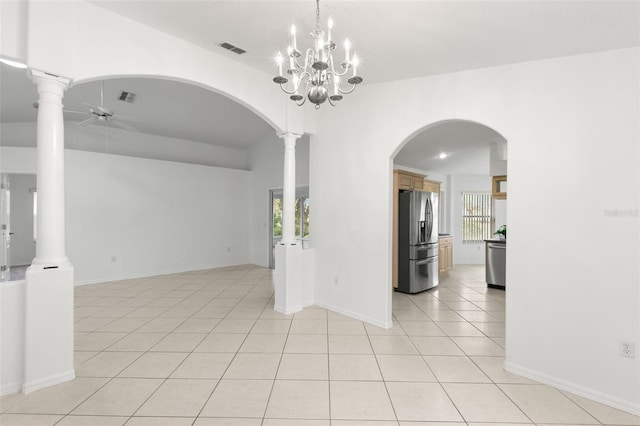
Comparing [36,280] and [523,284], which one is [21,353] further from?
[523,284]

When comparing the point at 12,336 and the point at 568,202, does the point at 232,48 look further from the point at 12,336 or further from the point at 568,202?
the point at 568,202

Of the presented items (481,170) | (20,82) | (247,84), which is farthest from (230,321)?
(481,170)

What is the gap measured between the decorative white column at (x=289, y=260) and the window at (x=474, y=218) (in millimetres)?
6485

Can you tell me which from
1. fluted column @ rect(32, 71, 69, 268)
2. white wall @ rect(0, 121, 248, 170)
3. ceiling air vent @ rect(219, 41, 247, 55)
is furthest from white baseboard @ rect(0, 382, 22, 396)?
white wall @ rect(0, 121, 248, 170)

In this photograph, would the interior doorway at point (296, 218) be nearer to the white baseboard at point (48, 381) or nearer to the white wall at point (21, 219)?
the white baseboard at point (48, 381)

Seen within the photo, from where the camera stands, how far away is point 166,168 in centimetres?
718

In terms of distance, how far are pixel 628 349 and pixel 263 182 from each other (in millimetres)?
7235

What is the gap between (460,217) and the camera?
9.22 meters

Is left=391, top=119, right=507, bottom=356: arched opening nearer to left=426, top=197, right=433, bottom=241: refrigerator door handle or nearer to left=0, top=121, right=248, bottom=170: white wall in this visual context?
left=426, top=197, right=433, bottom=241: refrigerator door handle

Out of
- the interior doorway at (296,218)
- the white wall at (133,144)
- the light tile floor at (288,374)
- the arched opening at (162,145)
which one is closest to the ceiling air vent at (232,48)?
the arched opening at (162,145)

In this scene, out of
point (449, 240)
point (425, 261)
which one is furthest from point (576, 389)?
point (449, 240)

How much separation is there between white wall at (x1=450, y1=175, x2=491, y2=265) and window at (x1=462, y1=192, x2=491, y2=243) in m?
0.13

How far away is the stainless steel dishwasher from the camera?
6.11 m

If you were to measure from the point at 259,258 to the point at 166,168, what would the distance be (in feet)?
10.2
